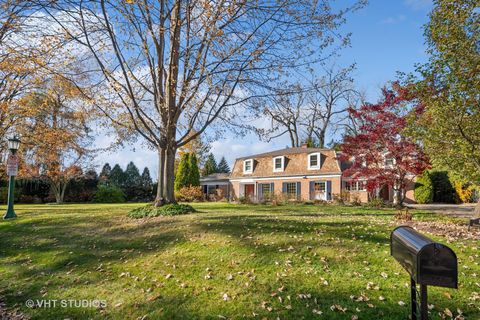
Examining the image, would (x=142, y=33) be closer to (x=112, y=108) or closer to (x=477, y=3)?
(x=112, y=108)

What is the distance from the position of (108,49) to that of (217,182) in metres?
28.0

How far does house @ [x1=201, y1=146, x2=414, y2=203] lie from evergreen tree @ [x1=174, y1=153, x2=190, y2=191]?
4.77 meters

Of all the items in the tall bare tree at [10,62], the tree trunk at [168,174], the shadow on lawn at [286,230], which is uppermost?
the tall bare tree at [10,62]

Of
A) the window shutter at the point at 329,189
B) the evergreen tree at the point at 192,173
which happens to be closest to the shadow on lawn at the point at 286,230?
the window shutter at the point at 329,189

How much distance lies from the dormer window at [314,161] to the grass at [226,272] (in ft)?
66.1

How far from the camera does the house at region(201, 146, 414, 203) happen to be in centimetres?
2728

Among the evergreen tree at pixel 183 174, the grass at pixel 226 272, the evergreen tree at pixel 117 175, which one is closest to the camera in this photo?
the grass at pixel 226 272

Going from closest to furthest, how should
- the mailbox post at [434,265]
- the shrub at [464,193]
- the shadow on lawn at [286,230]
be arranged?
1. the mailbox post at [434,265]
2. the shadow on lawn at [286,230]
3. the shrub at [464,193]

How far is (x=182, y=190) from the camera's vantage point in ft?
96.6

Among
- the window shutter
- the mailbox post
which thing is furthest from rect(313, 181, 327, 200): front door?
the mailbox post

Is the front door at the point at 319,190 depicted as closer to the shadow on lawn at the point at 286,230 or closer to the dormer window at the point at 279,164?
the dormer window at the point at 279,164

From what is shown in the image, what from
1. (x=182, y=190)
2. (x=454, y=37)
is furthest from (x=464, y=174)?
(x=182, y=190)

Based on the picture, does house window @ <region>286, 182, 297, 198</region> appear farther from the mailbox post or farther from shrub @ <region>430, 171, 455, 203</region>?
the mailbox post

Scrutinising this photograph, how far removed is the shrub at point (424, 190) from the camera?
27.7m
